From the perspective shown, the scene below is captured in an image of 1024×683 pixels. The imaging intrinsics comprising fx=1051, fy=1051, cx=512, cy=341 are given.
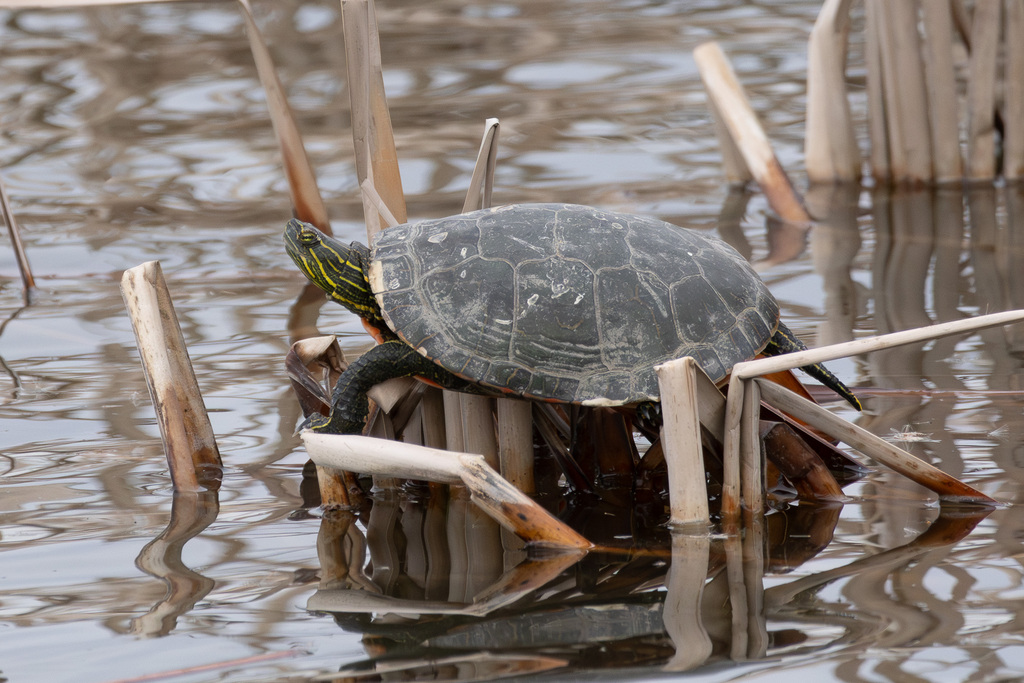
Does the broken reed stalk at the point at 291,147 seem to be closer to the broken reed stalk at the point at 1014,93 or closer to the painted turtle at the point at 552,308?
the painted turtle at the point at 552,308

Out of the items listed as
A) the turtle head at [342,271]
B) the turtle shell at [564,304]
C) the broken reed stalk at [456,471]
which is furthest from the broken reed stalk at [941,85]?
the broken reed stalk at [456,471]

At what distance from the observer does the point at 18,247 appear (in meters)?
4.58

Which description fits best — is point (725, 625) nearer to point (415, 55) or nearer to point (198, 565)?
→ point (198, 565)

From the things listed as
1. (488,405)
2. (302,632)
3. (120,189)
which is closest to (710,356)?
(488,405)

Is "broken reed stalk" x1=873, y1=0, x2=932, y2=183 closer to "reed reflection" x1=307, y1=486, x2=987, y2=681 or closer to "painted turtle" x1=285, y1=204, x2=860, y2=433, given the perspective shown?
"painted turtle" x1=285, y1=204, x2=860, y2=433

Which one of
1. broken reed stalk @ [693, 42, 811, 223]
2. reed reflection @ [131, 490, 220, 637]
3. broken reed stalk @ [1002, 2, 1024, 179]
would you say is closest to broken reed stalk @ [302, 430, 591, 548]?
reed reflection @ [131, 490, 220, 637]

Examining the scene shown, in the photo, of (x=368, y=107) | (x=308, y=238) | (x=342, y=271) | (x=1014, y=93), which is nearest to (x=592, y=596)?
(x=342, y=271)

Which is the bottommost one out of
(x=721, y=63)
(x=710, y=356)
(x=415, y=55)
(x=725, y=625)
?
(x=725, y=625)

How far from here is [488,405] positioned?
2.83m

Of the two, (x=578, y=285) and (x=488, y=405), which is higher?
(x=578, y=285)

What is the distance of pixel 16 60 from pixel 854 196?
6.39 meters

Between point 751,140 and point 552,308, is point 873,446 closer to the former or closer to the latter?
point 552,308

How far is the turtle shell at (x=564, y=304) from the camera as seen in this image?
8.59 ft

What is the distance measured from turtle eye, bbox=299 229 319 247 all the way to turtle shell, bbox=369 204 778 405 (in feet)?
0.82
